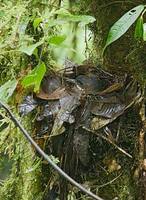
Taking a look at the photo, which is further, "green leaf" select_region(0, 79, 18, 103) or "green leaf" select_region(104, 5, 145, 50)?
"green leaf" select_region(0, 79, 18, 103)

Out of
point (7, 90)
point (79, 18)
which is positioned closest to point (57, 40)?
point (79, 18)

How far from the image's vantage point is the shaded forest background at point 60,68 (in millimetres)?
1026

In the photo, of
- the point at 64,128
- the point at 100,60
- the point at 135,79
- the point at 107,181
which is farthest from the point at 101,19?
the point at 107,181

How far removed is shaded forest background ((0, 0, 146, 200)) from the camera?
1.03m

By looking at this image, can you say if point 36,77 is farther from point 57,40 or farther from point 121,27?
point 121,27

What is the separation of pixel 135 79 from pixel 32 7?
36 cm

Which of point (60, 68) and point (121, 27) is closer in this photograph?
point (121, 27)

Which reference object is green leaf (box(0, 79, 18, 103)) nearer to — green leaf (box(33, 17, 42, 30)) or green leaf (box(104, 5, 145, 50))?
green leaf (box(33, 17, 42, 30))

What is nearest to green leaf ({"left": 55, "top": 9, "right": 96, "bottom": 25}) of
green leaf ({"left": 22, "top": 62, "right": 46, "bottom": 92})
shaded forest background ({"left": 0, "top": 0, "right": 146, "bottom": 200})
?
shaded forest background ({"left": 0, "top": 0, "right": 146, "bottom": 200})

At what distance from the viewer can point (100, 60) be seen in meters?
1.16

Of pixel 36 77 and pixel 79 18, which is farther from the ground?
pixel 79 18

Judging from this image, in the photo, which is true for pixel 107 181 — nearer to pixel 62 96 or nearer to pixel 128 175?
pixel 128 175

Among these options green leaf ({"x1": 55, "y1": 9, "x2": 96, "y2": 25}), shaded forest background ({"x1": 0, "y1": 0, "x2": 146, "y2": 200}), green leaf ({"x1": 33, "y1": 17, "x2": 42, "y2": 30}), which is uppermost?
green leaf ({"x1": 55, "y1": 9, "x2": 96, "y2": 25})

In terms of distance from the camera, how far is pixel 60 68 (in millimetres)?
1131
